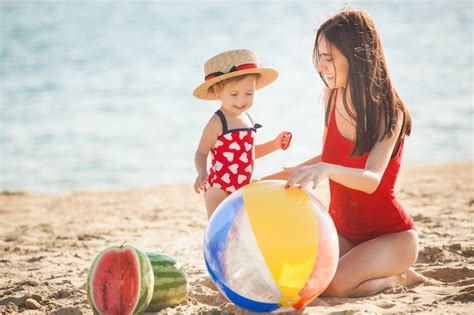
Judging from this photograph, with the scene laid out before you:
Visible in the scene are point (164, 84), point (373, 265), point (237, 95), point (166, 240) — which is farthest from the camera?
point (164, 84)

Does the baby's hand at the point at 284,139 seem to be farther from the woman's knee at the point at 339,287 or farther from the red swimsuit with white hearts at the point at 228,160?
the woman's knee at the point at 339,287

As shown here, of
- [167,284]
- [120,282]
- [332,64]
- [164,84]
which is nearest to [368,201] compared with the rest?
[332,64]

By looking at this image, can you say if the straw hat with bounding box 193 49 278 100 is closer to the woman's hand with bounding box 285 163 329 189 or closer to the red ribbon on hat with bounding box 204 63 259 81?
the red ribbon on hat with bounding box 204 63 259 81

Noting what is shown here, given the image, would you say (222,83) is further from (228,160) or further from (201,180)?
(201,180)

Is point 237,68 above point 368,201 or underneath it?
above

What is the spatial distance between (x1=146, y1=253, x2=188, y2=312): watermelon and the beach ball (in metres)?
0.50

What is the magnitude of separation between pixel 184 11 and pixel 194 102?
21396 millimetres

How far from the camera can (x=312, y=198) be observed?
4.05 m

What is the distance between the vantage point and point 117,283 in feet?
13.5

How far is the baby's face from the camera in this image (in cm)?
502

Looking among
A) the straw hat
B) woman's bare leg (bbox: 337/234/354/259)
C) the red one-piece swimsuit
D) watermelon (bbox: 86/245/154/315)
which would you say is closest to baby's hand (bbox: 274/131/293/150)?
the red one-piece swimsuit

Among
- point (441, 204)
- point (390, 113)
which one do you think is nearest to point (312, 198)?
point (390, 113)

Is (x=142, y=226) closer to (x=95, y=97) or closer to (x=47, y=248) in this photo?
(x=47, y=248)

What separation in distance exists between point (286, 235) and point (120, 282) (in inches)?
42.3
